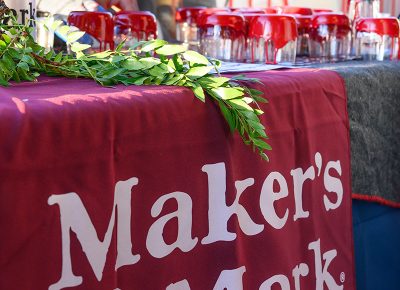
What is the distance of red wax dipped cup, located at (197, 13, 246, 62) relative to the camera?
1.48 m

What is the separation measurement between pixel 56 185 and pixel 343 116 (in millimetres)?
683

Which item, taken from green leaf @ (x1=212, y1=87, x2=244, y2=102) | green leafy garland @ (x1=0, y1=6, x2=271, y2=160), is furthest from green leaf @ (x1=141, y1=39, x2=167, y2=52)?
green leaf @ (x1=212, y1=87, x2=244, y2=102)

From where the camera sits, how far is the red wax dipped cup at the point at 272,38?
146 centimetres

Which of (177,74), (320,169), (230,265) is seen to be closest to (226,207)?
(230,265)

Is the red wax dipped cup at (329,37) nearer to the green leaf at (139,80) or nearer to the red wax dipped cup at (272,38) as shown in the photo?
the red wax dipped cup at (272,38)

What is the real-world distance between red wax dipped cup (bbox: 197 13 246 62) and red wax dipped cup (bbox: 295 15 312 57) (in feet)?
0.77

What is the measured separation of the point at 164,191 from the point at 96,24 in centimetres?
54

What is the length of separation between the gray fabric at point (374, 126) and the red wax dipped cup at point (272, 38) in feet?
0.34

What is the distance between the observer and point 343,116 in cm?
127

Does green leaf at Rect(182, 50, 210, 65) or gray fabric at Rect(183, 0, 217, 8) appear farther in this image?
gray fabric at Rect(183, 0, 217, 8)

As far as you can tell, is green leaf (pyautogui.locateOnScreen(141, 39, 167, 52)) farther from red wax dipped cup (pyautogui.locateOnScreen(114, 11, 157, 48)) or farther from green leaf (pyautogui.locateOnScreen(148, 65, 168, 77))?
red wax dipped cup (pyautogui.locateOnScreen(114, 11, 157, 48))

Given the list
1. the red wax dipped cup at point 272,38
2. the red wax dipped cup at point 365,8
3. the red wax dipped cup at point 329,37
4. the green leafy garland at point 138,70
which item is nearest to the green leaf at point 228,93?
the green leafy garland at point 138,70

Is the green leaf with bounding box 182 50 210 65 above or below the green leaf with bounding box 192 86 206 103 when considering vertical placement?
→ above

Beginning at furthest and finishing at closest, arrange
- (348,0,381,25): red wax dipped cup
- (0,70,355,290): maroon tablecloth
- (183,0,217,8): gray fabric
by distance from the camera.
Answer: (348,0,381,25): red wax dipped cup
(183,0,217,8): gray fabric
(0,70,355,290): maroon tablecloth
